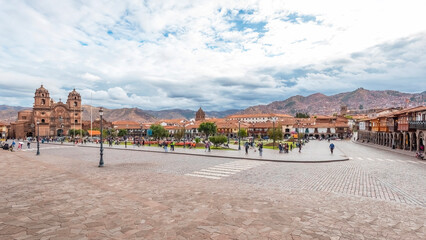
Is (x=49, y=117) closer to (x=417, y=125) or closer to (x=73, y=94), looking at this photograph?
(x=73, y=94)

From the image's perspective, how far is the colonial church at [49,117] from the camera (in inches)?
3725

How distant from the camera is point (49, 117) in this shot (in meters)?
96.5

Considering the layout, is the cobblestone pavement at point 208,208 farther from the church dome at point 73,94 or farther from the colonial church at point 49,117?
the church dome at point 73,94

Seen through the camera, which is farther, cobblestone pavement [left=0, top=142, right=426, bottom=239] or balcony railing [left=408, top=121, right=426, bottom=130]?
balcony railing [left=408, top=121, right=426, bottom=130]

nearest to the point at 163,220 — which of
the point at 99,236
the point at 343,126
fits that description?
the point at 99,236

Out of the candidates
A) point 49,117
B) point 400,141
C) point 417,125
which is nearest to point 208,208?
point 417,125

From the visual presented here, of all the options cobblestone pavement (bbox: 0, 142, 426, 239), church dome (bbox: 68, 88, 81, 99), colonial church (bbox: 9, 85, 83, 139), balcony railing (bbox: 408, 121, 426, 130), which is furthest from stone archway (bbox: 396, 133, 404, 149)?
church dome (bbox: 68, 88, 81, 99)

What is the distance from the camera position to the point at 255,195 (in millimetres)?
9758

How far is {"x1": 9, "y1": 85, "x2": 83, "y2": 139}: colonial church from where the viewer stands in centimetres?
9462

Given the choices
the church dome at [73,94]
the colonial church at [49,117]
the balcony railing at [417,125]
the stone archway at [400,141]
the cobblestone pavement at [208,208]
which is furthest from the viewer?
the church dome at [73,94]

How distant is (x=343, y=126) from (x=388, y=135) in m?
43.3

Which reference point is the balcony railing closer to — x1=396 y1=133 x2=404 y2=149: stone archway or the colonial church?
x1=396 y1=133 x2=404 y2=149: stone archway

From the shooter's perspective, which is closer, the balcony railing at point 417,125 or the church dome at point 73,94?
the balcony railing at point 417,125

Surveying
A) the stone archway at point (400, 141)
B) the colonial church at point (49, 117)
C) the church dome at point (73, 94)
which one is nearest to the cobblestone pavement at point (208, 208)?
the stone archway at point (400, 141)
